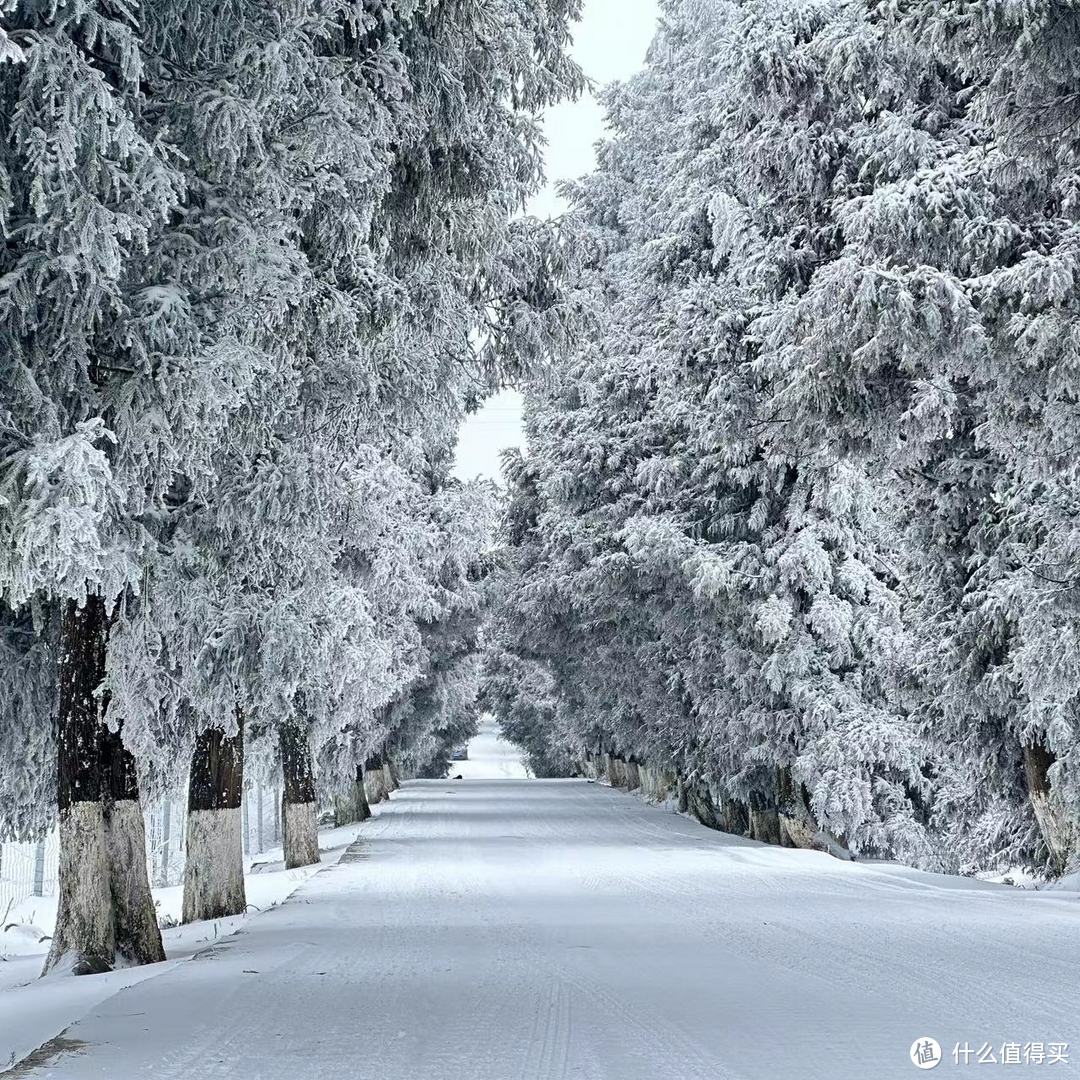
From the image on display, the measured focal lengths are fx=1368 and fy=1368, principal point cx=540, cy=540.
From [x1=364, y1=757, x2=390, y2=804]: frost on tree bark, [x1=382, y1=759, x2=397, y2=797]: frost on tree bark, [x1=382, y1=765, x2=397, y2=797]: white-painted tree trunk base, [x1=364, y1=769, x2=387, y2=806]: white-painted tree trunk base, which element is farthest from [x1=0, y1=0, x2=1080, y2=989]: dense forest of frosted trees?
[x1=382, y1=765, x2=397, y2=797]: white-painted tree trunk base

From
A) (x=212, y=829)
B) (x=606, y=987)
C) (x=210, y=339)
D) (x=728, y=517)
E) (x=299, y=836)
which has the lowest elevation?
(x=606, y=987)

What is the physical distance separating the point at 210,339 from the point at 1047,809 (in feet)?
39.2

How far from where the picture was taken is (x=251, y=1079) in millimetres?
5477

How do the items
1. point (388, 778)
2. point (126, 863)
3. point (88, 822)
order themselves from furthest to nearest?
point (388, 778) < point (126, 863) < point (88, 822)

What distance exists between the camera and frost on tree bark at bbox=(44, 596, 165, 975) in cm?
936

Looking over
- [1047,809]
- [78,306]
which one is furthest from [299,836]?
[78,306]

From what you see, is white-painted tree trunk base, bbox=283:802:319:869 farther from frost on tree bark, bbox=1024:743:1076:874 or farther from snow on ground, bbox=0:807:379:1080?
frost on tree bark, bbox=1024:743:1076:874

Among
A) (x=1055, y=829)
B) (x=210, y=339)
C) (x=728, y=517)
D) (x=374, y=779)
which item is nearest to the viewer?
(x=210, y=339)

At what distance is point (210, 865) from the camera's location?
13461mm

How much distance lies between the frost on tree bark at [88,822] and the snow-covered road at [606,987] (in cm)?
65

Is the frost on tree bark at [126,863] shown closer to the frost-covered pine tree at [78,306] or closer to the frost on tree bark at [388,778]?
the frost-covered pine tree at [78,306]

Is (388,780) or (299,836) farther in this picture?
(388,780)

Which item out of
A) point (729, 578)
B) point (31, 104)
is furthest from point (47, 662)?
point (729, 578)

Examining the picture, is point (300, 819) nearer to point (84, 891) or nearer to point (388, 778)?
point (84, 891)
